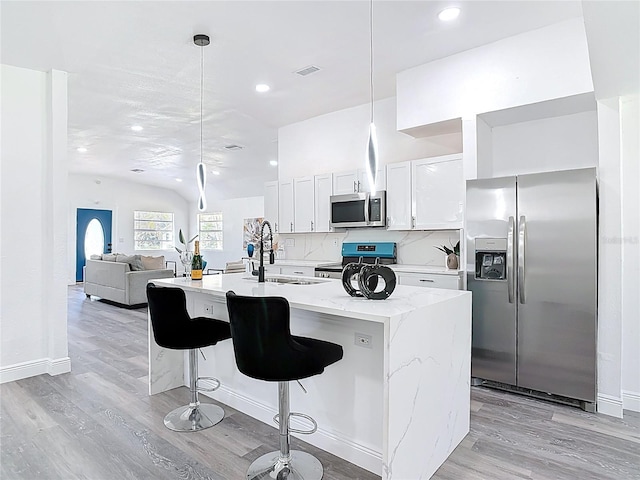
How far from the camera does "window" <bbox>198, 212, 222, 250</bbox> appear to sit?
40.4 feet

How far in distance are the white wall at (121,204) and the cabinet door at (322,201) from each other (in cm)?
800

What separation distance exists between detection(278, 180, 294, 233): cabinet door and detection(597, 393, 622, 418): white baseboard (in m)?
3.80

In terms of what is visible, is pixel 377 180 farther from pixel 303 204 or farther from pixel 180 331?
pixel 180 331

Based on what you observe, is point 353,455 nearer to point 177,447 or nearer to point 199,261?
point 177,447

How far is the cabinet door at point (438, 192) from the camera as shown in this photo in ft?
12.7

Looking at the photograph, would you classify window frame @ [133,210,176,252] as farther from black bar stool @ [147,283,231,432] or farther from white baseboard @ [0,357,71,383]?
black bar stool @ [147,283,231,432]

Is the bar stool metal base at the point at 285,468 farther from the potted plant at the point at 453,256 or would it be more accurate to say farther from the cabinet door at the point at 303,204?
the cabinet door at the point at 303,204

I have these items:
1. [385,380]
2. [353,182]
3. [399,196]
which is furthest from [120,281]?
[385,380]

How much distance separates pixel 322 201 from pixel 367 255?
95 centimetres

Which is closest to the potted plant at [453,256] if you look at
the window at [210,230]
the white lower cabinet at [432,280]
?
the white lower cabinet at [432,280]

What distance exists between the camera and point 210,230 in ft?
41.3

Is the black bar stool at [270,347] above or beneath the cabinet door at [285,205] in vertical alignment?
beneath

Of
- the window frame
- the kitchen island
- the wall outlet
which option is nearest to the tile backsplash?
the kitchen island

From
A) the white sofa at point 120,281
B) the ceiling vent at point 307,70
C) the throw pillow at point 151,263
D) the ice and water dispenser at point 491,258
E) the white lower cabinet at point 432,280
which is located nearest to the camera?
the ice and water dispenser at point 491,258
